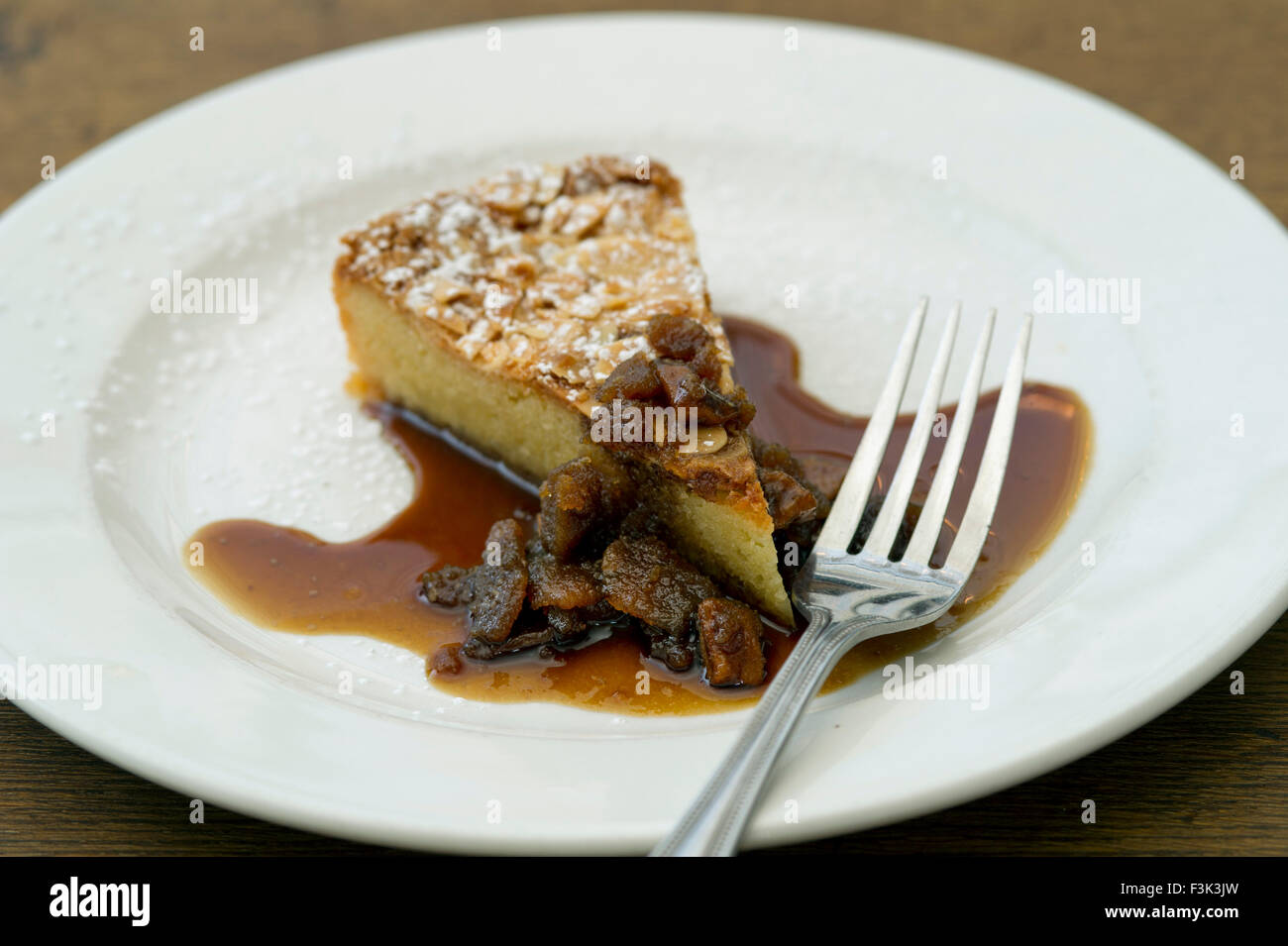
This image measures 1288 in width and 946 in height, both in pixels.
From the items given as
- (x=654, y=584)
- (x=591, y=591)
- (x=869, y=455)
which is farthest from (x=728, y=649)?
(x=869, y=455)

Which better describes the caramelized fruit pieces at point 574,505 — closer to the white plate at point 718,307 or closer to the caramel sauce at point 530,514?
the caramel sauce at point 530,514

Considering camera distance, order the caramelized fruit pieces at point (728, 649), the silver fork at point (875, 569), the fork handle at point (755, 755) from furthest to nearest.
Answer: the caramelized fruit pieces at point (728, 649)
the silver fork at point (875, 569)
the fork handle at point (755, 755)

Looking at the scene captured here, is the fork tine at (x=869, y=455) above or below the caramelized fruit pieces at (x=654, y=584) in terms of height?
above

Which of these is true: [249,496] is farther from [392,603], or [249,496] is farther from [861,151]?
[861,151]

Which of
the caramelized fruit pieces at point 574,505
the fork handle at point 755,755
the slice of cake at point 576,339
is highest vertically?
the slice of cake at point 576,339

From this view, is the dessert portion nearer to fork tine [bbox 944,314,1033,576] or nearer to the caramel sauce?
the caramel sauce

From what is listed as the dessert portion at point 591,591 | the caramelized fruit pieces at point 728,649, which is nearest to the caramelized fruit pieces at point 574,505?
the dessert portion at point 591,591

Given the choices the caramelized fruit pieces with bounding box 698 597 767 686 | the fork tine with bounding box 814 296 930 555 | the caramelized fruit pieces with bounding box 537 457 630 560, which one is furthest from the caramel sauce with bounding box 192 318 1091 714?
the caramelized fruit pieces with bounding box 537 457 630 560
